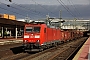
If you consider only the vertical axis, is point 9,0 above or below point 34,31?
above

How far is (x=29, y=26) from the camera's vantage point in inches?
883

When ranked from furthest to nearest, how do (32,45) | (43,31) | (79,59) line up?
(43,31), (32,45), (79,59)

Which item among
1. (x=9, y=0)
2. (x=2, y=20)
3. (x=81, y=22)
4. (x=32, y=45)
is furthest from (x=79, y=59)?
(x=81, y=22)

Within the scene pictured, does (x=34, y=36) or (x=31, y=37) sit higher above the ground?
(x=34, y=36)

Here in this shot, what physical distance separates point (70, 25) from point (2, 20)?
84425 millimetres

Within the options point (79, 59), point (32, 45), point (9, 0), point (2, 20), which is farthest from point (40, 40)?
point (2, 20)

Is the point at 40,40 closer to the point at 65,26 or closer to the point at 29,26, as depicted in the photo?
the point at 29,26

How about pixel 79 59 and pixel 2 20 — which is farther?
pixel 2 20

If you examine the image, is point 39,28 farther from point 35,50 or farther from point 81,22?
point 81,22

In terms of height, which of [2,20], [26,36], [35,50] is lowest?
[35,50]

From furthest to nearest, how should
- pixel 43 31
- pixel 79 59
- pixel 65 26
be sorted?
1. pixel 65 26
2. pixel 43 31
3. pixel 79 59

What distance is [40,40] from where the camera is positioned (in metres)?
21.8

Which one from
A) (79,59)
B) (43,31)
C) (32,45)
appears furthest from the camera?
(43,31)

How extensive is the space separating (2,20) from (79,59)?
3273cm
